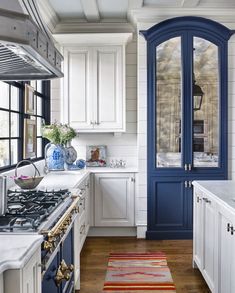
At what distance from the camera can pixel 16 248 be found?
145 cm

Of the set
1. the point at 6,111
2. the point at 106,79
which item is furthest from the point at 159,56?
the point at 6,111

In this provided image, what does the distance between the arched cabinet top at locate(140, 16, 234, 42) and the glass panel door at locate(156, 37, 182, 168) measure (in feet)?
0.51

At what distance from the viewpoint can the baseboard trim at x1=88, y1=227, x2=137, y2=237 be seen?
16.0 ft

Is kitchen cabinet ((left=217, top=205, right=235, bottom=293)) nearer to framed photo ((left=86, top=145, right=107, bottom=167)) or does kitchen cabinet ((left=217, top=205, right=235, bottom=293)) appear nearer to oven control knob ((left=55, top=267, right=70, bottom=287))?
oven control knob ((left=55, top=267, right=70, bottom=287))

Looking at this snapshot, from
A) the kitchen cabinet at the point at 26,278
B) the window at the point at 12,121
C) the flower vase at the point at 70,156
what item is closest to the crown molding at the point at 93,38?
the window at the point at 12,121

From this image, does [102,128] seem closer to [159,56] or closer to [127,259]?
[159,56]

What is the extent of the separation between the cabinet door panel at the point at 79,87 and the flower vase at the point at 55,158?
21.5 inches

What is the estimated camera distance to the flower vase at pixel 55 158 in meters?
4.49

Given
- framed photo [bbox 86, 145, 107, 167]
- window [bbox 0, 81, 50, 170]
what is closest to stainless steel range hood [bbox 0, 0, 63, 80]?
window [bbox 0, 81, 50, 170]

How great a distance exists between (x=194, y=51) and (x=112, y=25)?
1.18 meters

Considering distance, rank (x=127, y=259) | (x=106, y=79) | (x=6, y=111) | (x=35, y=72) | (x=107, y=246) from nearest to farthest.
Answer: (x=35, y=72) → (x=6, y=111) → (x=127, y=259) → (x=107, y=246) → (x=106, y=79)

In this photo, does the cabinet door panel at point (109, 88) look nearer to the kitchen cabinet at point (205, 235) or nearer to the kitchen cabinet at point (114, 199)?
the kitchen cabinet at point (114, 199)

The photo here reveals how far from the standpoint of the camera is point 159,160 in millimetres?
4742

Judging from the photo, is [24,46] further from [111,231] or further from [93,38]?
[111,231]
